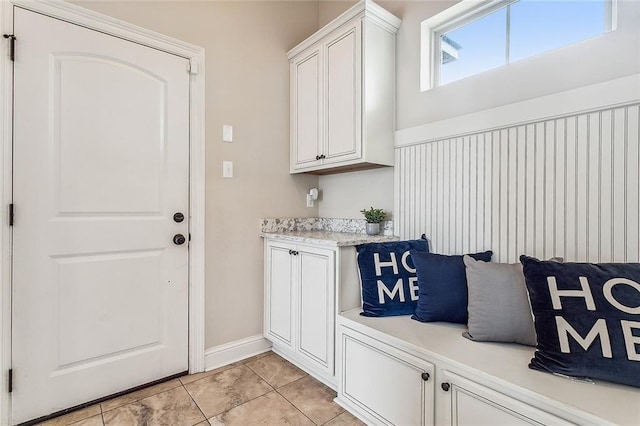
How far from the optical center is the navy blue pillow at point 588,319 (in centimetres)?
98

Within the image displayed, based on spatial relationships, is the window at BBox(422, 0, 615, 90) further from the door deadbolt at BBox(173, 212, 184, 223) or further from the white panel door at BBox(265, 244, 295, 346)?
the door deadbolt at BBox(173, 212, 184, 223)

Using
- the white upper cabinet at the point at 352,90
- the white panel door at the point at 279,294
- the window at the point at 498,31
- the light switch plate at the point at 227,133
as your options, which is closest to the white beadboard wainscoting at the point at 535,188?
the white upper cabinet at the point at 352,90

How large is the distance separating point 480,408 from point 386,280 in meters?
0.72

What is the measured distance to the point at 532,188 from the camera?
60.2 inches

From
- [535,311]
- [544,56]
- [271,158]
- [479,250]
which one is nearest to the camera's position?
[535,311]

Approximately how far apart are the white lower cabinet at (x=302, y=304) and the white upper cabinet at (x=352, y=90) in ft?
2.31

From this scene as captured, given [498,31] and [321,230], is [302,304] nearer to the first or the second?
[321,230]

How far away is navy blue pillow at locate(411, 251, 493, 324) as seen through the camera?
4.88ft

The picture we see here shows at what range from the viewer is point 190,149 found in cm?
204

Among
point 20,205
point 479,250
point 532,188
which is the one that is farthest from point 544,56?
point 20,205

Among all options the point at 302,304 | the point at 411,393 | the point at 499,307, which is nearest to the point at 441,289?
the point at 499,307

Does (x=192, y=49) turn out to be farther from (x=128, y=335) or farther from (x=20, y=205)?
(x=128, y=335)

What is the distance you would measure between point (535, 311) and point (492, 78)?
125cm

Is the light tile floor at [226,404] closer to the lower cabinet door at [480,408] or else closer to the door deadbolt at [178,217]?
the lower cabinet door at [480,408]
